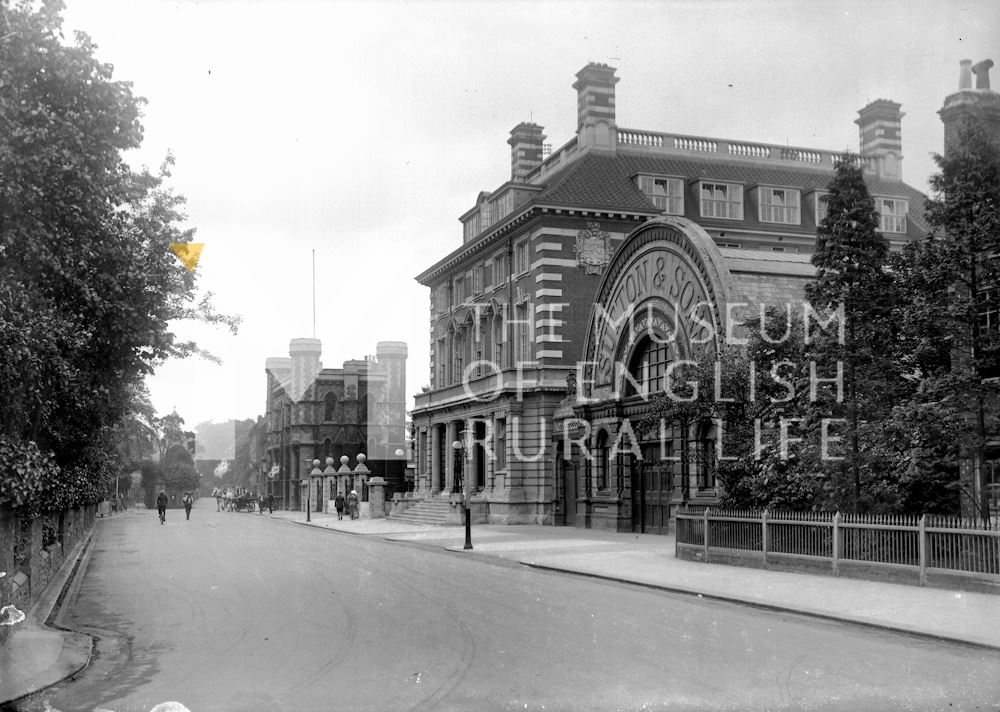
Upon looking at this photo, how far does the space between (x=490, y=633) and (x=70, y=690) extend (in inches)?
184

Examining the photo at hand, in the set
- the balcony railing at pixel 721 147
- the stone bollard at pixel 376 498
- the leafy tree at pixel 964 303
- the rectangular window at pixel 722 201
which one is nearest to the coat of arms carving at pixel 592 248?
the rectangular window at pixel 722 201

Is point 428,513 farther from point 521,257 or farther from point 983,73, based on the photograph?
point 983,73

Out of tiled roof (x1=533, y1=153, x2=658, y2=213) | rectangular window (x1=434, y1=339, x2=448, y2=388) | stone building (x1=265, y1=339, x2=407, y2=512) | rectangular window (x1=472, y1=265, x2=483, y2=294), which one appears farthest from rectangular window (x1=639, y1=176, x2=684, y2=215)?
stone building (x1=265, y1=339, x2=407, y2=512)

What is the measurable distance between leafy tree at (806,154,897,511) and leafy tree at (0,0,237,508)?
12.3 meters

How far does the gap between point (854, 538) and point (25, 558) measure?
13.3 m

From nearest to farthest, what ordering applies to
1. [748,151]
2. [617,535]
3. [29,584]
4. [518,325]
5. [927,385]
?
[29,584]
[927,385]
[617,535]
[518,325]
[748,151]

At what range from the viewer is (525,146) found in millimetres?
56875

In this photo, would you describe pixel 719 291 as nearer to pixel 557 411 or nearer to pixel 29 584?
pixel 557 411

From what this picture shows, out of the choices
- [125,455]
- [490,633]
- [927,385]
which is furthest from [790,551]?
[125,455]

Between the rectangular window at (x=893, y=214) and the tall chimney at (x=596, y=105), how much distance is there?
1294 centimetres

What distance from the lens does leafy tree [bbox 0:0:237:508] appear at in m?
12.5

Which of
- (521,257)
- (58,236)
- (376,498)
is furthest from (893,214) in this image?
(58,236)

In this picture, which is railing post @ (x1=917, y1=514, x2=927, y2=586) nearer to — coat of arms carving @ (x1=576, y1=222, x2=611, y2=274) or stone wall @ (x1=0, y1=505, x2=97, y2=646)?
stone wall @ (x1=0, y1=505, x2=97, y2=646)

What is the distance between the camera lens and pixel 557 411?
4275 centimetres
